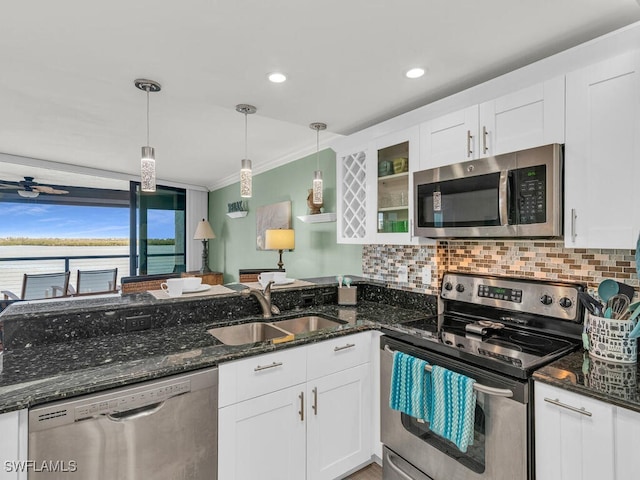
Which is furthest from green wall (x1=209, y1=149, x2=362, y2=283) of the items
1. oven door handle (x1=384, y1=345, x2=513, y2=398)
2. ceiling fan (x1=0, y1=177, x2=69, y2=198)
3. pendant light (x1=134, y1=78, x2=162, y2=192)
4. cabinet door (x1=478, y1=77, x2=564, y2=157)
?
ceiling fan (x1=0, y1=177, x2=69, y2=198)

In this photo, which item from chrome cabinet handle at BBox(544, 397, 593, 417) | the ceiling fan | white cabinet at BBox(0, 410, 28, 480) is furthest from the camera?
the ceiling fan

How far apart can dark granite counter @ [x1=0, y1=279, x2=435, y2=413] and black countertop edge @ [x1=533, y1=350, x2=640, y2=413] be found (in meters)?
0.86

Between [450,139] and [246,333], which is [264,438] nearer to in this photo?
[246,333]

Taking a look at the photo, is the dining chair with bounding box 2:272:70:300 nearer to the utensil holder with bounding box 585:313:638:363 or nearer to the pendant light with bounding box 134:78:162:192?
the pendant light with bounding box 134:78:162:192

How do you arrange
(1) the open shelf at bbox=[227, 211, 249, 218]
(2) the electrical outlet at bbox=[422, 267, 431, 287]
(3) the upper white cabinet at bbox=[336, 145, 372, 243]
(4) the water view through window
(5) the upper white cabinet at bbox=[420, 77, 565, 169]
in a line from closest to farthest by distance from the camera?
(5) the upper white cabinet at bbox=[420, 77, 565, 169] < (2) the electrical outlet at bbox=[422, 267, 431, 287] < (3) the upper white cabinet at bbox=[336, 145, 372, 243] < (1) the open shelf at bbox=[227, 211, 249, 218] < (4) the water view through window

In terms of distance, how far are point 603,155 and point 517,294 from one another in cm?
79

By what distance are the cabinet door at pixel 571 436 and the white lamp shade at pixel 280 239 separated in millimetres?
2743

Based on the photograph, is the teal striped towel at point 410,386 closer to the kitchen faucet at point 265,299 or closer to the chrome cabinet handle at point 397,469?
the chrome cabinet handle at point 397,469

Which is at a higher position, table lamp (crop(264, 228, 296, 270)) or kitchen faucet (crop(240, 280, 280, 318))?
table lamp (crop(264, 228, 296, 270))

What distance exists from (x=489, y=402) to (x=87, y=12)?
216 centimetres

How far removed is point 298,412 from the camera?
1.72 meters

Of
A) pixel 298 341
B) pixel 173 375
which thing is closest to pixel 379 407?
pixel 298 341

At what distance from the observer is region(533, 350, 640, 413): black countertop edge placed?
1135 millimetres

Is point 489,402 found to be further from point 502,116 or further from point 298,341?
point 502,116
